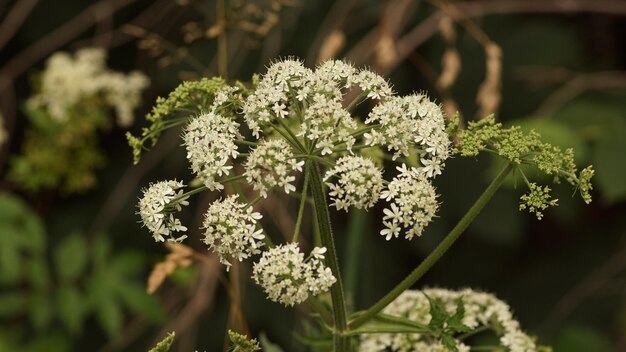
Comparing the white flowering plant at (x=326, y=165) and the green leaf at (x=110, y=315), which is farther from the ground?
the green leaf at (x=110, y=315)

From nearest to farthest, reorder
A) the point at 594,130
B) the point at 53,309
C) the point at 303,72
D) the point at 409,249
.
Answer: the point at 303,72 → the point at 594,130 → the point at 53,309 → the point at 409,249

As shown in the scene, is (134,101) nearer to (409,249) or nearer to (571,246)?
(409,249)

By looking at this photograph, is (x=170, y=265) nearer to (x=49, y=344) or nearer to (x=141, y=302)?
(x=141, y=302)

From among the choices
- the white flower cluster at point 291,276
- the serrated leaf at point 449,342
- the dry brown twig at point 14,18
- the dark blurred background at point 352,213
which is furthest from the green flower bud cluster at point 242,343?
the dry brown twig at point 14,18

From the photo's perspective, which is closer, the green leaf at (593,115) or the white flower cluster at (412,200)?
the white flower cluster at (412,200)

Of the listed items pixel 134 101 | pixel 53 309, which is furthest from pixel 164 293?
pixel 134 101

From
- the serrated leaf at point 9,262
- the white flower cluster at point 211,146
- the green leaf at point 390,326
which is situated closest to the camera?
the white flower cluster at point 211,146

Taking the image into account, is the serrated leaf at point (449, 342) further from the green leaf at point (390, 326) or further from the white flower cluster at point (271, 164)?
the white flower cluster at point (271, 164)
